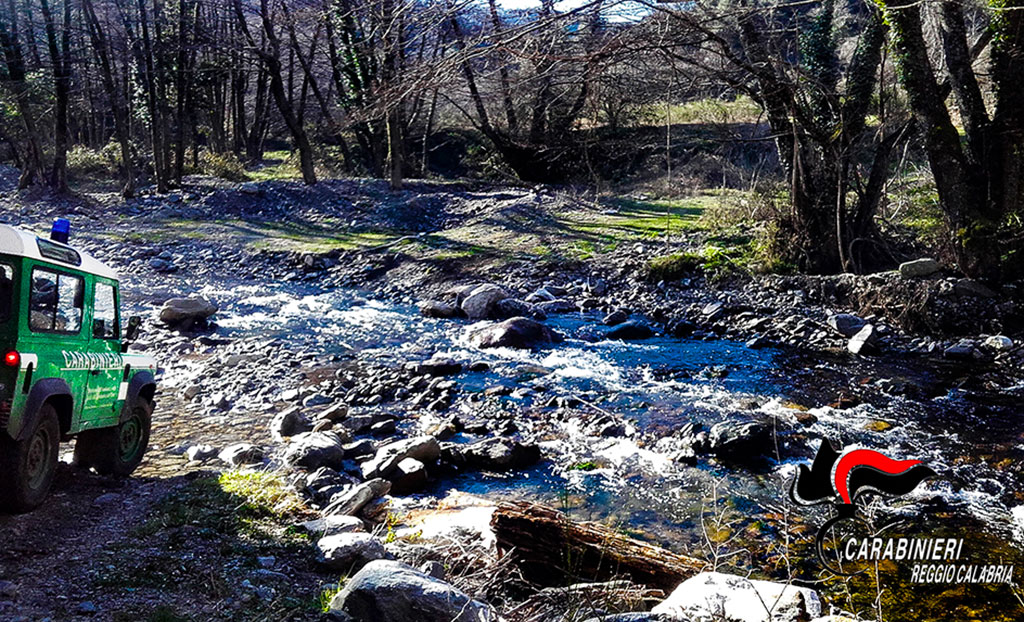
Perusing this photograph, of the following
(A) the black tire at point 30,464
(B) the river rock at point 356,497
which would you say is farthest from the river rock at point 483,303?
(A) the black tire at point 30,464

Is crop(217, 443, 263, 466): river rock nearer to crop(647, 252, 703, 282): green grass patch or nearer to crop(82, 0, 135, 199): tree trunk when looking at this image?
crop(647, 252, 703, 282): green grass patch

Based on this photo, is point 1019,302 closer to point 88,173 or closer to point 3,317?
point 3,317

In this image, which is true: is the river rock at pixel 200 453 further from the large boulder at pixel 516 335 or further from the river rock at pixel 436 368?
the large boulder at pixel 516 335

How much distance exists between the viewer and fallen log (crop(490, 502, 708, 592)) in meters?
Answer: 5.38

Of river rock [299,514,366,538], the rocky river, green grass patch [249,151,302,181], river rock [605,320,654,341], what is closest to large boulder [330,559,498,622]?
the rocky river

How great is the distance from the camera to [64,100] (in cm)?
3077

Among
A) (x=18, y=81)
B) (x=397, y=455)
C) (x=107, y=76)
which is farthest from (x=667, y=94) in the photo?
(x=18, y=81)

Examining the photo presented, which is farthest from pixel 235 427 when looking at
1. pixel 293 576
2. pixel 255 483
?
pixel 293 576

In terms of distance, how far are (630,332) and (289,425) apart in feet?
23.7

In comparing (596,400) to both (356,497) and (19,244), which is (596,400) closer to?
(356,497)

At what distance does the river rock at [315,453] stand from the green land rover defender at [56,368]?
1615 millimetres

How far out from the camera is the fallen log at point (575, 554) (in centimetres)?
538

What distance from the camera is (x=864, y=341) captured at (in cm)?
1280

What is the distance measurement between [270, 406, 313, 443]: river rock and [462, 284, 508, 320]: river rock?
22.4 feet
